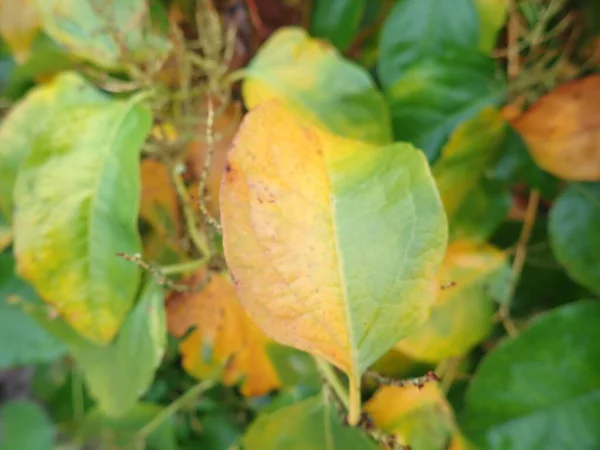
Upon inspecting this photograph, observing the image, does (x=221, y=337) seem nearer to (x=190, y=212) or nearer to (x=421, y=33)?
(x=190, y=212)

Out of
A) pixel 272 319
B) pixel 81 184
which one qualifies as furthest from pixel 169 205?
pixel 272 319

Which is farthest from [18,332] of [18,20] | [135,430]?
[18,20]

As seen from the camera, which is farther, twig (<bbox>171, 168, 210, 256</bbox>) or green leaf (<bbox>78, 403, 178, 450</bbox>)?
green leaf (<bbox>78, 403, 178, 450</bbox>)

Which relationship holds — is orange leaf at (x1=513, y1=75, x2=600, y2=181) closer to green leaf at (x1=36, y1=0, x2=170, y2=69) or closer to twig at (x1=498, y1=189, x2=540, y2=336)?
twig at (x1=498, y1=189, x2=540, y2=336)

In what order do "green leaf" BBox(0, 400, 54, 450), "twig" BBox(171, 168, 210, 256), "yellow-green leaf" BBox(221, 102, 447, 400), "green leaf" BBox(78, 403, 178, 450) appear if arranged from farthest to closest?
1. "green leaf" BBox(0, 400, 54, 450)
2. "green leaf" BBox(78, 403, 178, 450)
3. "twig" BBox(171, 168, 210, 256)
4. "yellow-green leaf" BBox(221, 102, 447, 400)

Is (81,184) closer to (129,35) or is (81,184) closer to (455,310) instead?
(129,35)

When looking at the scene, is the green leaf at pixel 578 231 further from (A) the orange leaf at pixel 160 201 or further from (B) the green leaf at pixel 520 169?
(A) the orange leaf at pixel 160 201

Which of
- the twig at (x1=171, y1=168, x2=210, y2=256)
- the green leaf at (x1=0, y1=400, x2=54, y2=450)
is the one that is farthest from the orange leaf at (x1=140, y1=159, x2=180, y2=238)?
the green leaf at (x1=0, y1=400, x2=54, y2=450)
